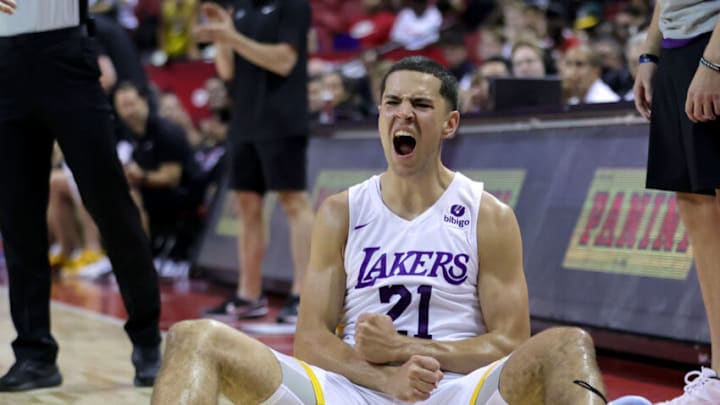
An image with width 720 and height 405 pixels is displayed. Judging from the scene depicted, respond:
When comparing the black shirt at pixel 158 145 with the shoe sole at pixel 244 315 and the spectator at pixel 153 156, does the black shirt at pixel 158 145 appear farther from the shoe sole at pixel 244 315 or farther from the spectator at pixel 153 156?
the shoe sole at pixel 244 315

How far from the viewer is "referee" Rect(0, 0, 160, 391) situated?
13.4 ft

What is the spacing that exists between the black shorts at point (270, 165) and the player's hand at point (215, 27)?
0.69 m

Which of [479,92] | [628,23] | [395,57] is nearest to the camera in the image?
[479,92]

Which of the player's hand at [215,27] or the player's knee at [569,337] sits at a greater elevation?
the player's hand at [215,27]

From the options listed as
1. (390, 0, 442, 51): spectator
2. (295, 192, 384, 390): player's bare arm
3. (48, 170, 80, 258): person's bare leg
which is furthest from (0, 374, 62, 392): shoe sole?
(390, 0, 442, 51): spectator

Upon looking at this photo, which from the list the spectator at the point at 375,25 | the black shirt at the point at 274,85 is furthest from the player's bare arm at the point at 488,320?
the spectator at the point at 375,25

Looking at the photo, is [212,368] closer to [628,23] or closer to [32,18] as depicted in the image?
[32,18]

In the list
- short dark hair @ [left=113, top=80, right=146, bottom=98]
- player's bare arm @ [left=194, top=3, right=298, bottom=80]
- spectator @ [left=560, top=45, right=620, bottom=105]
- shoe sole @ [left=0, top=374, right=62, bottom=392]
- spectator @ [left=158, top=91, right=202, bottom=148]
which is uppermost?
player's bare arm @ [left=194, top=3, right=298, bottom=80]

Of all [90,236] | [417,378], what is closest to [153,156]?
[90,236]

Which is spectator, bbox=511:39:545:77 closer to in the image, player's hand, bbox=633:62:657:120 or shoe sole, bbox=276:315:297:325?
shoe sole, bbox=276:315:297:325

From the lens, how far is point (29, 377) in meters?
4.25

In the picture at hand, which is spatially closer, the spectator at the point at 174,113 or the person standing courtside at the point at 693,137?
the person standing courtside at the point at 693,137

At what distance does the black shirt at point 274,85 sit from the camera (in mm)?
6145

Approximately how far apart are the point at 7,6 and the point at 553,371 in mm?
2406
